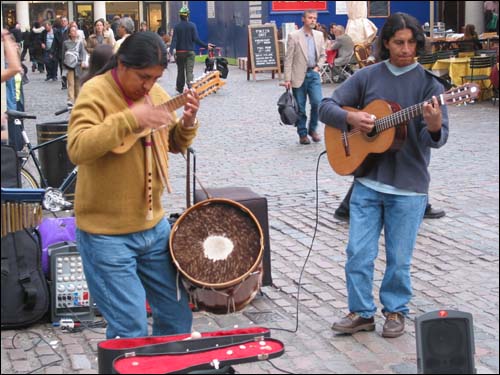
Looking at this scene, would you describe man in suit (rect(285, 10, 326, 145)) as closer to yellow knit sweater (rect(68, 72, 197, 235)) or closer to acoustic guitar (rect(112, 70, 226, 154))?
acoustic guitar (rect(112, 70, 226, 154))

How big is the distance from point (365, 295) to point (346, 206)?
2.83m

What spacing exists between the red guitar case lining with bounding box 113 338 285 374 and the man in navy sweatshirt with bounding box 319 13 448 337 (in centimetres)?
138

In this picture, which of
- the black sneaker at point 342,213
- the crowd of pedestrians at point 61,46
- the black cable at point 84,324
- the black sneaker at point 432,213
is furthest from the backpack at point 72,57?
the black cable at point 84,324

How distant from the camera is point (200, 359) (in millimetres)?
3721

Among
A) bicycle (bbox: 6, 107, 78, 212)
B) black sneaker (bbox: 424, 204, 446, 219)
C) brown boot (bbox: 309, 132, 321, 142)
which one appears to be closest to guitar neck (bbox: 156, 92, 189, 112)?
bicycle (bbox: 6, 107, 78, 212)

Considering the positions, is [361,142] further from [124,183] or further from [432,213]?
[432,213]

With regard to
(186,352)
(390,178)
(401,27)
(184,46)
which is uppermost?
(401,27)

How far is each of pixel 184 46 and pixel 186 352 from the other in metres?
10.3

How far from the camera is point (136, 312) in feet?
12.3

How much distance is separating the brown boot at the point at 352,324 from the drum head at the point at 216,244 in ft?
4.36

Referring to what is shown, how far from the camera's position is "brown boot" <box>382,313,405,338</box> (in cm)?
507

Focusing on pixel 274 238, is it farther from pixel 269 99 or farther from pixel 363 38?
pixel 269 99

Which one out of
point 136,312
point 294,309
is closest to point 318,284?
point 294,309

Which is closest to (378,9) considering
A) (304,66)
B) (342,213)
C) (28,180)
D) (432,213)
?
(304,66)
